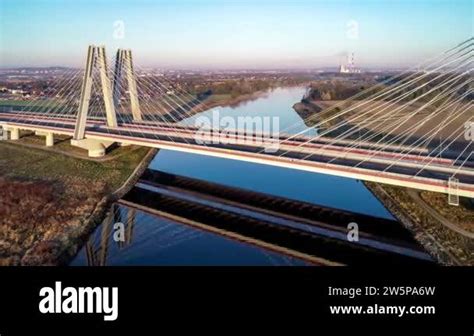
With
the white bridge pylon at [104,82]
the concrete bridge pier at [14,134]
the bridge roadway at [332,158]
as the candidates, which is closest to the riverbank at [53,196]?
the bridge roadway at [332,158]

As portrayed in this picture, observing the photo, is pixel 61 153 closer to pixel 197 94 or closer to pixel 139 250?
pixel 139 250

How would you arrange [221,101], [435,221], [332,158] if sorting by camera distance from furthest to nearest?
1. [221,101]
2. [332,158]
3. [435,221]

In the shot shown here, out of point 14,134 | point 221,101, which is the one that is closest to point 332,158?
point 14,134

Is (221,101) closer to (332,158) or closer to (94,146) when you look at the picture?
(94,146)

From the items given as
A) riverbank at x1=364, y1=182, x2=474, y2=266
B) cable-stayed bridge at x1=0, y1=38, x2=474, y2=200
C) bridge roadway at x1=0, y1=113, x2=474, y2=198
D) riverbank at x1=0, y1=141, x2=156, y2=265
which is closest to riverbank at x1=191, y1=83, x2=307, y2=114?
cable-stayed bridge at x1=0, y1=38, x2=474, y2=200

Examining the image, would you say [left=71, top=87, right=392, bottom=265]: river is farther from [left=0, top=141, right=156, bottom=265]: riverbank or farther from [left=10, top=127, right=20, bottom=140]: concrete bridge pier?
[left=10, top=127, right=20, bottom=140]: concrete bridge pier

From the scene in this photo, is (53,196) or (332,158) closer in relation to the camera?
(332,158)
